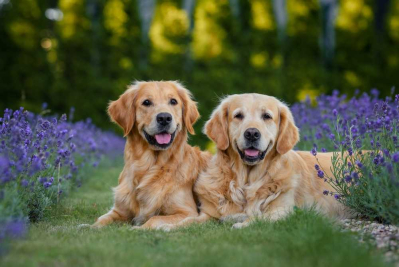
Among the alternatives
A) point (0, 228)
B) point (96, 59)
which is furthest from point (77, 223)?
point (96, 59)

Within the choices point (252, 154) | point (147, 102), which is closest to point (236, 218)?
point (252, 154)

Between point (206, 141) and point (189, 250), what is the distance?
26.1ft

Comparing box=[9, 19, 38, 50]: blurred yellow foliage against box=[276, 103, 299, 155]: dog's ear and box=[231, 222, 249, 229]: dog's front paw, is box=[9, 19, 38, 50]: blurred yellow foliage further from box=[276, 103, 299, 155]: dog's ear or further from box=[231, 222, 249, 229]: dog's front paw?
box=[231, 222, 249, 229]: dog's front paw

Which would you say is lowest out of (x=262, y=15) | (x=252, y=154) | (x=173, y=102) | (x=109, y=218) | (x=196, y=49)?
(x=109, y=218)

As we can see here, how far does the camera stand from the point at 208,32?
12.3 meters

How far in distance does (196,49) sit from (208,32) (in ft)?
1.90

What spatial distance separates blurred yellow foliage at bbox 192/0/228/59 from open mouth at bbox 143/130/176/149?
26.1 ft

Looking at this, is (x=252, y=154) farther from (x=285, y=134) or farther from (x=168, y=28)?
(x=168, y=28)

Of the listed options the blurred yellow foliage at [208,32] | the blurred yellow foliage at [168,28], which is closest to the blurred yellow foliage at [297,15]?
the blurred yellow foliage at [208,32]

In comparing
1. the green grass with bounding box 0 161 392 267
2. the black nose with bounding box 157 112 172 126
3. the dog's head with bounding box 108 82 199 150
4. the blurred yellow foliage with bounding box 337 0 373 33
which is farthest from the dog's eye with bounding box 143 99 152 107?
the blurred yellow foliage with bounding box 337 0 373 33

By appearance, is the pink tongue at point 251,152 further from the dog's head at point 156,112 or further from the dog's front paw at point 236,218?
the dog's head at point 156,112

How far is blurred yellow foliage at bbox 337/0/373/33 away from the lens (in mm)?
11875

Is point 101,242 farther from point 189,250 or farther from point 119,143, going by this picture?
point 119,143

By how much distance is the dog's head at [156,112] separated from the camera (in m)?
4.30
